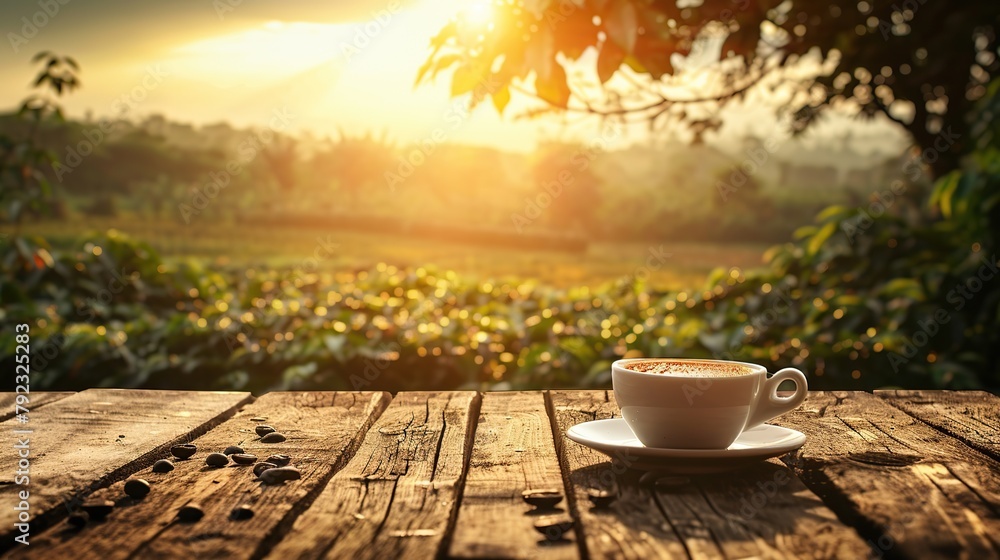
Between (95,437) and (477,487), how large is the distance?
2.04ft

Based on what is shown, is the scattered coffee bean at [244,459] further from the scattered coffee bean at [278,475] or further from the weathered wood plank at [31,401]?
the weathered wood plank at [31,401]

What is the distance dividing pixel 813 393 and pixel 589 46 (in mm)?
812

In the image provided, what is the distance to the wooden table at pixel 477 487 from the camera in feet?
2.66

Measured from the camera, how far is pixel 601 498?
922 mm

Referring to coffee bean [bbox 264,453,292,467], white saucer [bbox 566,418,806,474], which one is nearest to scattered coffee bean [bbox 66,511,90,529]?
coffee bean [bbox 264,453,292,467]

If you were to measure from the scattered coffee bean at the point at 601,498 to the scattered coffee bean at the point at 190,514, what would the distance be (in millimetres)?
420

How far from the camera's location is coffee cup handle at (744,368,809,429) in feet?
3.70

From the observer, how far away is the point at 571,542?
0.81 meters

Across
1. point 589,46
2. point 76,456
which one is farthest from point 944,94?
point 76,456

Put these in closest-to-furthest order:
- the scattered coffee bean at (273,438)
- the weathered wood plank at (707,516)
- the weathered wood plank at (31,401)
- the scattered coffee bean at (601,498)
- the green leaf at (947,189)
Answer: the weathered wood plank at (707,516) < the scattered coffee bean at (601,498) < the scattered coffee bean at (273,438) < the weathered wood plank at (31,401) < the green leaf at (947,189)

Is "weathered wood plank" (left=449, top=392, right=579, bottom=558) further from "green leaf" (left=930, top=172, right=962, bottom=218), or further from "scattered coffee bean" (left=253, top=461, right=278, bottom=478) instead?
"green leaf" (left=930, top=172, right=962, bottom=218)

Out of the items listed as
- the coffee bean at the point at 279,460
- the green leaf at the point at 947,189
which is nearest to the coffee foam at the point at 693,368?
the coffee bean at the point at 279,460

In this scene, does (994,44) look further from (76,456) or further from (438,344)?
(76,456)

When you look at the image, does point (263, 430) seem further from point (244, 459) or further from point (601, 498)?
point (601, 498)
